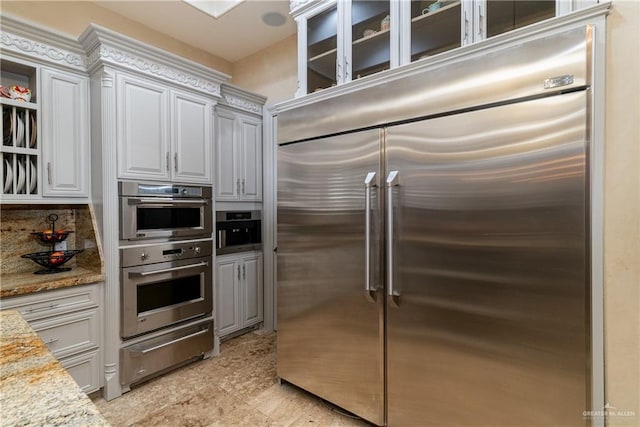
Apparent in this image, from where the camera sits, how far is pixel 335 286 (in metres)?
1.87

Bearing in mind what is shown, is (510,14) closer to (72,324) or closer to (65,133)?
(65,133)

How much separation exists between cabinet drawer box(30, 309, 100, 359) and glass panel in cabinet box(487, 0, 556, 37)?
9.55 ft

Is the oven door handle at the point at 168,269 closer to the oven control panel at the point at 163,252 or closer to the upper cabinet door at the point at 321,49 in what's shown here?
the oven control panel at the point at 163,252

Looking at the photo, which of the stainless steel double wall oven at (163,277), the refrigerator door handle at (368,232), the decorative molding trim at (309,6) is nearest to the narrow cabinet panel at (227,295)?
the stainless steel double wall oven at (163,277)

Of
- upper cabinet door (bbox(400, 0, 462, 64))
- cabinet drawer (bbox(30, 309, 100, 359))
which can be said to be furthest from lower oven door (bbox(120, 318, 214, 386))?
upper cabinet door (bbox(400, 0, 462, 64))

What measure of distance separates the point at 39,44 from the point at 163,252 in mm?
1554

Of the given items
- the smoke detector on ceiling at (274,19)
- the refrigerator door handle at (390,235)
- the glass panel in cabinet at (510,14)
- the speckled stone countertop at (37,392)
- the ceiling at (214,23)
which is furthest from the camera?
the smoke detector on ceiling at (274,19)

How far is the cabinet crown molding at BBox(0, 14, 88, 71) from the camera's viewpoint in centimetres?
189

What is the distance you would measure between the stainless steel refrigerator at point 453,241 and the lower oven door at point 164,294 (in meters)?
0.99

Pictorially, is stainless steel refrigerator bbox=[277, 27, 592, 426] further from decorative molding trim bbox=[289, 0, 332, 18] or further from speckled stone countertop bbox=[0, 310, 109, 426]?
speckled stone countertop bbox=[0, 310, 109, 426]

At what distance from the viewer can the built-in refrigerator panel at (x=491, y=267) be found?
1236 mm

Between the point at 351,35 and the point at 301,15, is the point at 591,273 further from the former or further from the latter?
the point at 301,15

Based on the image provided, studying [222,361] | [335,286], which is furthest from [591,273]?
[222,361]

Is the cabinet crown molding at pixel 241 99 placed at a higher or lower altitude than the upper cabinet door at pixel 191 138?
higher
